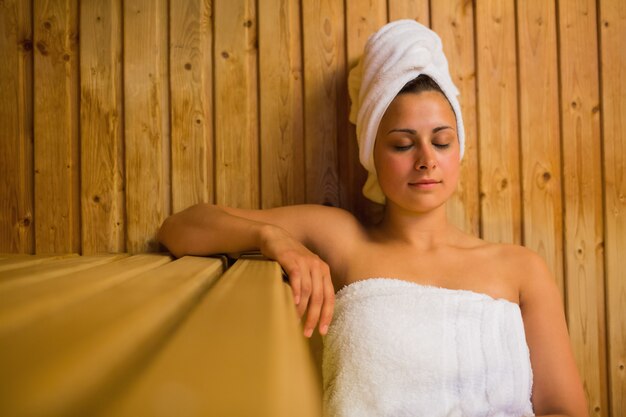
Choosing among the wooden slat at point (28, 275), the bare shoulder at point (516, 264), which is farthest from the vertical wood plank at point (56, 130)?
the bare shoulder at point (516, 264)

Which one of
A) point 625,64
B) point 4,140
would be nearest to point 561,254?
point 625,64

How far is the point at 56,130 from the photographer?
1.42 m

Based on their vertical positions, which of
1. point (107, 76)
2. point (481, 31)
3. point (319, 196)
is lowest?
point (319, 196)

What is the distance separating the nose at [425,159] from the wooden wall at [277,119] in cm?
33

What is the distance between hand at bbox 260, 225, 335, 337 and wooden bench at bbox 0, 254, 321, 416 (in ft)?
0.72

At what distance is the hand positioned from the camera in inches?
33.1

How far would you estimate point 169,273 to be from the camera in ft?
2.64

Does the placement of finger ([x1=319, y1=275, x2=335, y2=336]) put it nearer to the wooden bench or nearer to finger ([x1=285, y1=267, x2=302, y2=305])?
finger ([x1=285, y1=267, x2=302, y2=305])

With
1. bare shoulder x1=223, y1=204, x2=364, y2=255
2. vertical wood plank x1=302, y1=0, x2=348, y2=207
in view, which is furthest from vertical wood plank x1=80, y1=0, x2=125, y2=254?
vertical wood plank x1=302, y1=0, x2=348, y2=207

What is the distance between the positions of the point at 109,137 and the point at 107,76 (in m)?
0.20

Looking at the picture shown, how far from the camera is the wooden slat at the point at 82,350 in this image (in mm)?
274

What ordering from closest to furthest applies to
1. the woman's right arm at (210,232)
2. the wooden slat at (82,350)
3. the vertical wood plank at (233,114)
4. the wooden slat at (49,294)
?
Answer: the wooden slat at (82,350) → the wooden slat at (49,294) → the woman's right arm at (210,232) → the vertical wood plank at (233,114)

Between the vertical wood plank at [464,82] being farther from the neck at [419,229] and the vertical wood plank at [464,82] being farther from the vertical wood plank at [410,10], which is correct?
the neck at [419,229]

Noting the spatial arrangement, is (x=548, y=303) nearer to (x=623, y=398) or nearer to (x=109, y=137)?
(x=623, y=398)
